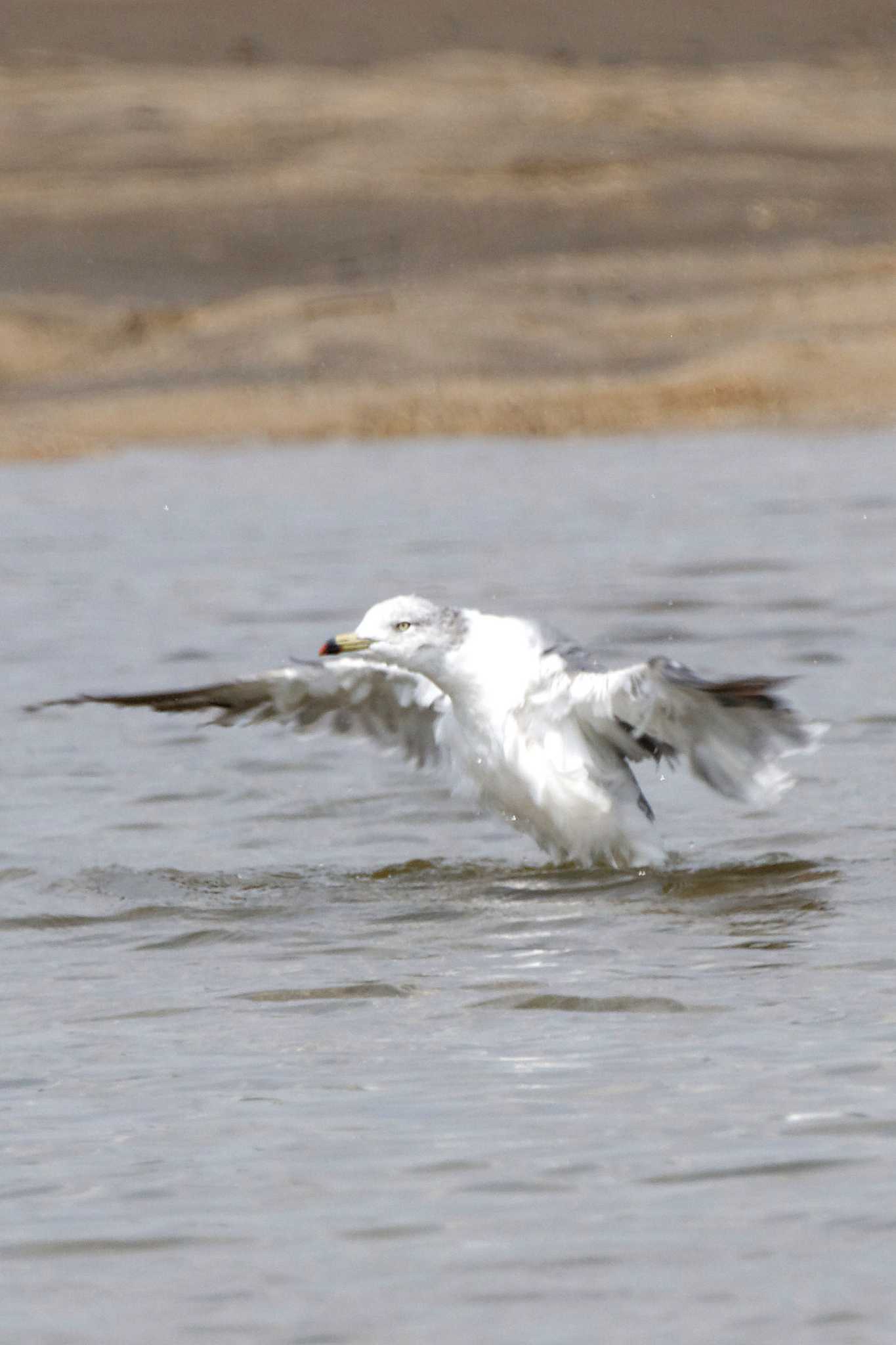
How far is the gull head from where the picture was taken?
716 cm

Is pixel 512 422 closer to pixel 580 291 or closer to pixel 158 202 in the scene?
pixel 580 291

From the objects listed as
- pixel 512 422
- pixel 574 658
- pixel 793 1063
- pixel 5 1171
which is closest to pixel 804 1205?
pixel 793 1063

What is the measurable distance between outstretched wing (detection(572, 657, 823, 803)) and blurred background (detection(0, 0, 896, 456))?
1434 cm

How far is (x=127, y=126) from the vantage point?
3591cm

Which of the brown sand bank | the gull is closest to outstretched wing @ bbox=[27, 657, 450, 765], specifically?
the gull

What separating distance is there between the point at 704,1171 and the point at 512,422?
690 inches

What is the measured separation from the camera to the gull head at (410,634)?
23.5ft

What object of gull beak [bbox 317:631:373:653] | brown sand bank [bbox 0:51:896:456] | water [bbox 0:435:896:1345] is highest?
brown sand bank [bbox 0:51:896:456]

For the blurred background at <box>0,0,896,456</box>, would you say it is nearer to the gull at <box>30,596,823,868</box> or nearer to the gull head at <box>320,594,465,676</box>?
the gull at <box>30,596,823,868</box>

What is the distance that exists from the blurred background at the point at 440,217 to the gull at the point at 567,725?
14.2 m

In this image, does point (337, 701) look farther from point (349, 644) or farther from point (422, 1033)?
point (422, 1033)

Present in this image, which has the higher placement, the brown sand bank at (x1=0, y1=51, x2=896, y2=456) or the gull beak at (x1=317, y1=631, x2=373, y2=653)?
the brown sand bank at (x1=0, y1=51, x2=896, y2=456)

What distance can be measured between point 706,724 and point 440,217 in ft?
77.4

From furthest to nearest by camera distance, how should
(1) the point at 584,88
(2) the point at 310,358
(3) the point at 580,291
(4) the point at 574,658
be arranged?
1. (1) the point at 584,88
2. (3) the point at 580,291
3. (2) the point at 310,358
4. (4) the point at 574,658
